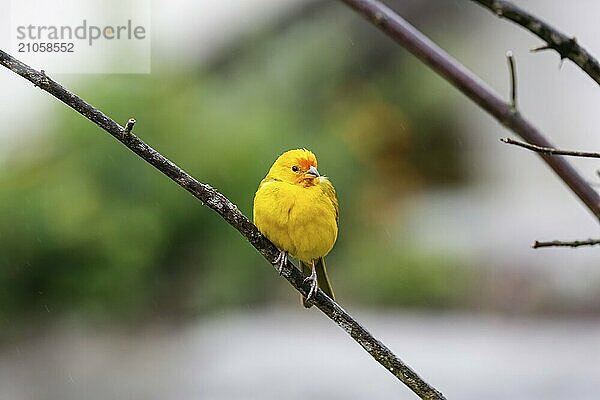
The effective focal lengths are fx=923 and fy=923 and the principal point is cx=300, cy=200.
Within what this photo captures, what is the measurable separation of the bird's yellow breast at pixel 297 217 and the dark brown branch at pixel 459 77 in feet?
0.29

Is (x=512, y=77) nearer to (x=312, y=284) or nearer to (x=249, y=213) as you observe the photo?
(x=312, y=284)

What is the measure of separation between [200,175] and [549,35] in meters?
0.98

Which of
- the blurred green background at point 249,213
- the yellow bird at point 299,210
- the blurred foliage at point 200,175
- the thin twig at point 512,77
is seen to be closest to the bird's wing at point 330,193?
the yellow bird at point 299,210

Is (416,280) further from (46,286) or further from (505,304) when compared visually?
(46,286)

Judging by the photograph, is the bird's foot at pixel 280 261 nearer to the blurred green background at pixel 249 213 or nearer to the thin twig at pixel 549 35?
the thin twig at pixel 549 35

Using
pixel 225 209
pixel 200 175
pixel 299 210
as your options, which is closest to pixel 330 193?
pixel 299 210

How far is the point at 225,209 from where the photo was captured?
1.33 ft

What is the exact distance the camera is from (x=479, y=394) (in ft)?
6.67

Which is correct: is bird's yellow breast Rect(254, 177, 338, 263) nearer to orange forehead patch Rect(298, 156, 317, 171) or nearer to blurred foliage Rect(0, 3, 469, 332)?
orange forehead patch Rect(298, 156, 317, 171)

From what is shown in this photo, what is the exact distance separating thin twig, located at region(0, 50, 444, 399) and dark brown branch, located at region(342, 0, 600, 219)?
5.6 inches

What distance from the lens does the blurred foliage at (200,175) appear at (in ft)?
4.98

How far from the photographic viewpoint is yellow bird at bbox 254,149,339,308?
491 mm

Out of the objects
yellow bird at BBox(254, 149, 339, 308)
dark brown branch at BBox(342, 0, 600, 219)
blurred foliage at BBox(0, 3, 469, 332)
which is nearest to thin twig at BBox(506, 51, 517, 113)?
dark brown branch at BBox(342, 0, 600, 219)

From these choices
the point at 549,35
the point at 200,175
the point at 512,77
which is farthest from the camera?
the point at 200,175
